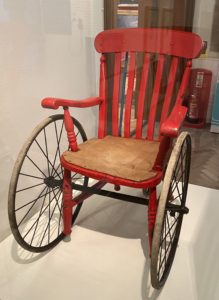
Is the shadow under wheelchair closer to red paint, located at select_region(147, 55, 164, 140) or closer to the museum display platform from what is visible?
the museum display platform

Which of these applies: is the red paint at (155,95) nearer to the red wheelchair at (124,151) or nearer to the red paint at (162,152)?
the red wheelchair at (124,151)

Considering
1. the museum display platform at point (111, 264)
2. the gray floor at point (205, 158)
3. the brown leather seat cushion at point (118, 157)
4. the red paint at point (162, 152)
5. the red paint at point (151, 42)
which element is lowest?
the museum display platform at point (111, 264)

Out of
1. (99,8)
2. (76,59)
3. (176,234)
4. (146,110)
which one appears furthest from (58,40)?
(176,234)

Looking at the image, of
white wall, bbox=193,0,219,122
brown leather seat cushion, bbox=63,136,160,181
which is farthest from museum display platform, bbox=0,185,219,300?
white wall, bbox=193,0,219,122

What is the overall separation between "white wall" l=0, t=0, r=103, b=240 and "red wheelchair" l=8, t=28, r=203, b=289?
0.10m

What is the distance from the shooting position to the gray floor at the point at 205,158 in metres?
1.81

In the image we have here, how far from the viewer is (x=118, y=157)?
3.90ft

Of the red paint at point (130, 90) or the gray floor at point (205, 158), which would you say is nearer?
the red paint at point (130, 90)

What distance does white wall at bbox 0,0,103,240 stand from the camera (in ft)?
4.03

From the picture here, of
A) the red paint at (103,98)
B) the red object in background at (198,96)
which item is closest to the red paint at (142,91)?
the red paint at (103,98)

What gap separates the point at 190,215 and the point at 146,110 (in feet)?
1.73

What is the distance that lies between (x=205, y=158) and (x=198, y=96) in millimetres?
441

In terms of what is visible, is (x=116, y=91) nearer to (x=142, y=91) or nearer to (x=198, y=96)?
(x=142, y=91)

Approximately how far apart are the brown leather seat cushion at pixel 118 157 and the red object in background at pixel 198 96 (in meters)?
0.84
